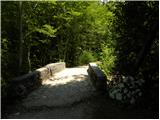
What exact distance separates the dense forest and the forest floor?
0.67m

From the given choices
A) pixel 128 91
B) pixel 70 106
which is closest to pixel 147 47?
pixel 128 91

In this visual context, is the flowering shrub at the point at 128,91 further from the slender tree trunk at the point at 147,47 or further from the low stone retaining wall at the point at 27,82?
the low stone retaining wall at the point at 27,82

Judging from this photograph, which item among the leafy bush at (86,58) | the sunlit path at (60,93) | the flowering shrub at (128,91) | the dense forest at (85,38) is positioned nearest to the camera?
the flowering shrub at (128,91)

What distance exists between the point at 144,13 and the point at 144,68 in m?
1.55

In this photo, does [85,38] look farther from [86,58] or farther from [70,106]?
[70,106]

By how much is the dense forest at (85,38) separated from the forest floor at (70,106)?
2.21 ft

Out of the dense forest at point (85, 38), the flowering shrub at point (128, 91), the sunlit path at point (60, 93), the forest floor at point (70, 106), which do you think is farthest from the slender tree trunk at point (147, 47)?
the sunlit path at point (60, 93)

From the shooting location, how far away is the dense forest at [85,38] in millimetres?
8969

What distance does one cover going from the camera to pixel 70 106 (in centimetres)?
891

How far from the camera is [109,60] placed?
646 inches

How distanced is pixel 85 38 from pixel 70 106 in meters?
17.3

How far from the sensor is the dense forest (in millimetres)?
8969

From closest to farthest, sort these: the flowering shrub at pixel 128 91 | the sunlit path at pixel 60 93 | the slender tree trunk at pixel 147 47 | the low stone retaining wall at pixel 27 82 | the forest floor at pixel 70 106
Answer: the forest floor at pixel 70 106 < the slender tree trunk at pixel 147 47 < the flowering shrub at pixel 128 91 < the sunlit path at pixel 60 93 < the low stone retaining wall at pixel 27 82

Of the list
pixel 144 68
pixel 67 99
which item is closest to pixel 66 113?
pixel 67 99
